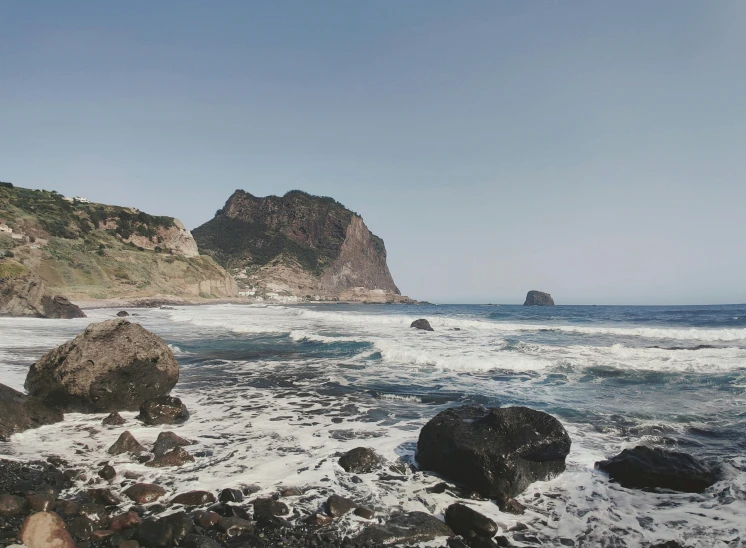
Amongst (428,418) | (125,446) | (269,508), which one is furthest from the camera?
(428,418)

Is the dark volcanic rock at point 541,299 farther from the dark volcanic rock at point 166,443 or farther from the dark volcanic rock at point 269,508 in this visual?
the dark volcanic rock at point 269,508

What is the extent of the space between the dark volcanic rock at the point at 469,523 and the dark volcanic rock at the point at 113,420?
7073mm

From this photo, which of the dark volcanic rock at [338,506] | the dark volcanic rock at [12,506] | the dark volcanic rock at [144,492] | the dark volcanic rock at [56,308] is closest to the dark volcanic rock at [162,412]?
the dark volcanic rock at [144,492]

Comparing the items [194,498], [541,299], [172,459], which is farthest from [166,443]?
[541,299]

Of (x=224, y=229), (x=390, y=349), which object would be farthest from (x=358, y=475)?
(x=224, y=229)

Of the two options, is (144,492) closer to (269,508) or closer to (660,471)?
(269,508)

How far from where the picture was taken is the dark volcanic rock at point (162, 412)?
8773 mm

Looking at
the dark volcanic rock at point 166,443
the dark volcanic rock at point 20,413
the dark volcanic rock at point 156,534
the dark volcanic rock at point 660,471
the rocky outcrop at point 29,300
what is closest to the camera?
the dark volcanic rock at point 156,534

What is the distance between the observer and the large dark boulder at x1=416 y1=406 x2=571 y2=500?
238 inches

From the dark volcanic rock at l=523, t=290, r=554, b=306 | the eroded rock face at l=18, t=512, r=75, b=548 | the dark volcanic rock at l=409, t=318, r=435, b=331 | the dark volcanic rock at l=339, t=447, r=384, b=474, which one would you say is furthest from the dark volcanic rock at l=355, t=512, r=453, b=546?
the dark volcanic rock at l=523, t=290, r=554, b=306

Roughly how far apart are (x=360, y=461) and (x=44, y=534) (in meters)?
4.10

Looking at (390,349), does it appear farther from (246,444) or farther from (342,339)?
(246,444)

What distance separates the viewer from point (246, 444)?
7.68 metres

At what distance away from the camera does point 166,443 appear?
280 inches
